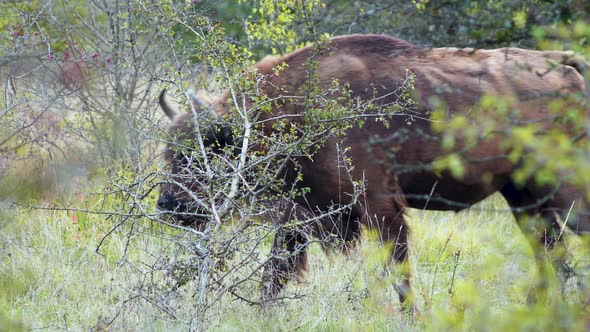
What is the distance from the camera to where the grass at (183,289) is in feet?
14.6

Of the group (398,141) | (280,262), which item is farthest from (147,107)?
(398,141)

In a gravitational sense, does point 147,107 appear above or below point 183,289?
above

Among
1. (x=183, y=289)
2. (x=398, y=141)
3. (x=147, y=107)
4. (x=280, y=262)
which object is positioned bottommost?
(x=280, y=262)

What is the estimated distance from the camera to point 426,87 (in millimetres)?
5602

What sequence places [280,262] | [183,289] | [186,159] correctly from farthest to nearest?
[280,262] → [186,159] → [183,289]

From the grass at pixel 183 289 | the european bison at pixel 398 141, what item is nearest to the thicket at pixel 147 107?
the grass at pixel 183 289

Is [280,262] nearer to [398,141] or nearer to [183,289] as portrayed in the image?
[183,289]

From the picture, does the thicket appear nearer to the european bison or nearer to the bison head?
the bison head

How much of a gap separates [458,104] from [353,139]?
0.78 metres

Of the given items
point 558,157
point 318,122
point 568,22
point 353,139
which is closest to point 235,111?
point 318,122

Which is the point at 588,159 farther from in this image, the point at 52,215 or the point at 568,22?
the point at 52,215

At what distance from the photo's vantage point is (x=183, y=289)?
16.0 ft

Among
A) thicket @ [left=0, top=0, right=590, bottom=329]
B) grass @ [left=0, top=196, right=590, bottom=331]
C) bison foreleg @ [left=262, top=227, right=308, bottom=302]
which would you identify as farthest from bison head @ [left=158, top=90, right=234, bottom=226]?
bison foreleg @ [left=262, top=227, right=308, bottom=302]

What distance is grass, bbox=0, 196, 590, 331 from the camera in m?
4.44
